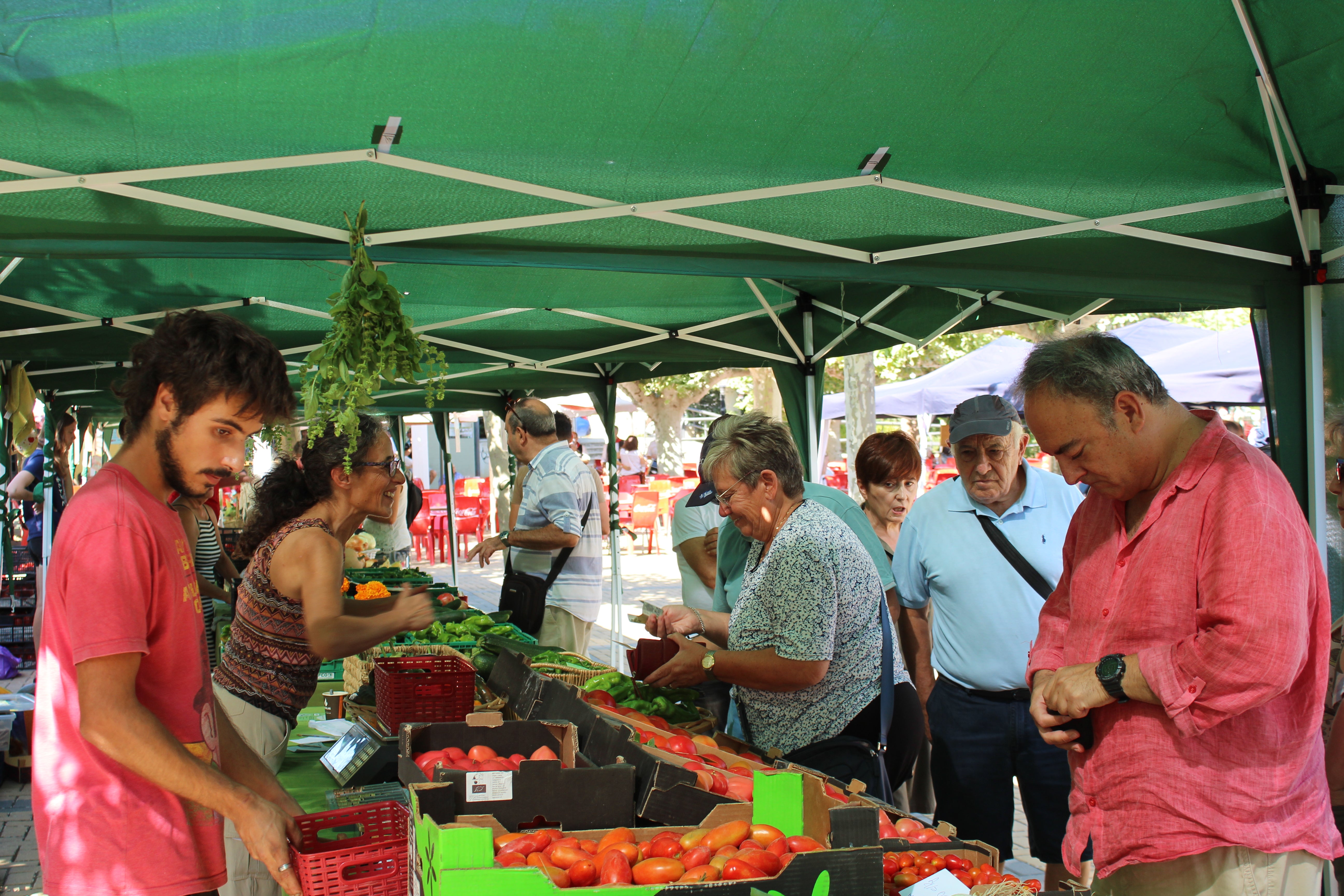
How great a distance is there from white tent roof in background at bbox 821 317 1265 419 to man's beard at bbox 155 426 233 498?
7322 mm

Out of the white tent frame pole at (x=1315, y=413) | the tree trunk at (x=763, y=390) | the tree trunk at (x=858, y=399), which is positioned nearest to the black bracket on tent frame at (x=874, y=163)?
the white tent frame pole at (x=1315, y=413)

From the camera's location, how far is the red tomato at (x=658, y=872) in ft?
5.49

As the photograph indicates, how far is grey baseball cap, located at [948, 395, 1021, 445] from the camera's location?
127 inches

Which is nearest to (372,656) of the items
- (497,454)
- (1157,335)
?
(1157,335)

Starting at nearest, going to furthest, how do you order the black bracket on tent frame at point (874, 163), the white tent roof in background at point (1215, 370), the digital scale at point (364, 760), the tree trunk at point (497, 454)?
the digital scale at point (364, 760), the black bracket on tent frame at point (874, 163), the white tent roof in background at point (1215, 370), the tree trunk at point (497, 454)

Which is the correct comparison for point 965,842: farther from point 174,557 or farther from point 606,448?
point 606,448

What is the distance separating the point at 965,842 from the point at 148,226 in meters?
3.30

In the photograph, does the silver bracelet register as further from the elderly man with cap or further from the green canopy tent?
the green canopy tent

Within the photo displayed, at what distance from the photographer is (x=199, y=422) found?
169 cm

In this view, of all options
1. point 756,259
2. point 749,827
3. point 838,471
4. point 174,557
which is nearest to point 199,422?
point 174,557

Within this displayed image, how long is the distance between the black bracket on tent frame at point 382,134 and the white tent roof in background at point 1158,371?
20.2 feet

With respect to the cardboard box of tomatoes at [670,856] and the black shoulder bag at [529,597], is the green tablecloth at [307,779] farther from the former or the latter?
the black shoulder bag at [529,597]

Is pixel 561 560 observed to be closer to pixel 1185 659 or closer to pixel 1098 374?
pixel 1098 374

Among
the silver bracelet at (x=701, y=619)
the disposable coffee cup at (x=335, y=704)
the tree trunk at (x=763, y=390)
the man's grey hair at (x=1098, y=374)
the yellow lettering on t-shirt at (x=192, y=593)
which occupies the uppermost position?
the tree trunk at (x=763, y=390)
